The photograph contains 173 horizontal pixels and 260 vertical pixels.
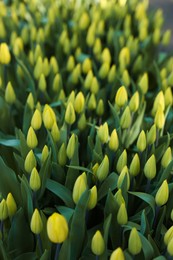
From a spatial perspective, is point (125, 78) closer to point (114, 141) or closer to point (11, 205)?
point (114, 141)

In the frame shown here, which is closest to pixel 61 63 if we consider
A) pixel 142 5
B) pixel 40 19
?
pixel 40 19

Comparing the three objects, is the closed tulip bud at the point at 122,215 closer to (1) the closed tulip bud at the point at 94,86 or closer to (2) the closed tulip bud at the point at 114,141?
(2) the closed tulip bud at the point at 114,141

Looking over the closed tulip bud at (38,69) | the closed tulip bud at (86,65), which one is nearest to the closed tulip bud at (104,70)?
the closed tulip bud at (86,65)

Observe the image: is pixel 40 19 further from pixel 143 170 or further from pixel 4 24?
pixel 143 170

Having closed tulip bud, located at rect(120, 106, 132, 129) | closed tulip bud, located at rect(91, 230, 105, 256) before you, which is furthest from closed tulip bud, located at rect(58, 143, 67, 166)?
closed tulip bud, located at rect(91, 230, 105, 256)

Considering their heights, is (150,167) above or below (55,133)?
below

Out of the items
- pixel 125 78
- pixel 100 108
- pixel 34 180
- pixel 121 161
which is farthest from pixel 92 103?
pixel 34 180
